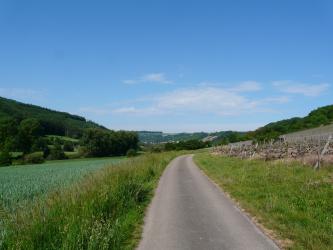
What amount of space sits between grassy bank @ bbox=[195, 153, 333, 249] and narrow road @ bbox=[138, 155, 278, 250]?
55 centimetres

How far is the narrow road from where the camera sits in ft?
29.8

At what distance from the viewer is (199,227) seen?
1091 cm

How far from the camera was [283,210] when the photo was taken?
12141 mm

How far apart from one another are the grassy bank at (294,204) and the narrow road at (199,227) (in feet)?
1.81

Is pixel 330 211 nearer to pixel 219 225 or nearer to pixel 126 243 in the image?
pixel 219 225

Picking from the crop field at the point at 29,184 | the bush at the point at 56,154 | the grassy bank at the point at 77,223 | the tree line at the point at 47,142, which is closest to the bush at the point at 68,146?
the tree line at the point at 47,142

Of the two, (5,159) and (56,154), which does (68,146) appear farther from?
(5,159)

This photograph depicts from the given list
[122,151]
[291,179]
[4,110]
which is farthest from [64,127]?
[291,179]

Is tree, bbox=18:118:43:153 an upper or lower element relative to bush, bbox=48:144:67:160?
upper

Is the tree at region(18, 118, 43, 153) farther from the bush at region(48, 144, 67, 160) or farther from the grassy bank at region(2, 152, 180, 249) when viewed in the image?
the grassy bank at region(2, 152, 180, 249)

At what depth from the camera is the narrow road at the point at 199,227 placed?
908cm

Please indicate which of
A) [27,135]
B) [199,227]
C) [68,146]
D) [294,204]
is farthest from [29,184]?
[68,146]

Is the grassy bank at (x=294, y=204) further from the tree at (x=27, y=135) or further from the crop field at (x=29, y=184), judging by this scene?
the tree at (x=27, y=135)

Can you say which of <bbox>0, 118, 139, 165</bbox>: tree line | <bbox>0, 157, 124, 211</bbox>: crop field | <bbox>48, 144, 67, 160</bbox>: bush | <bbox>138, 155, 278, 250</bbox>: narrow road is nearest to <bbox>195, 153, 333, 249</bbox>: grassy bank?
<bbox>138, 155, 278, 250</bbox>: narrow road
